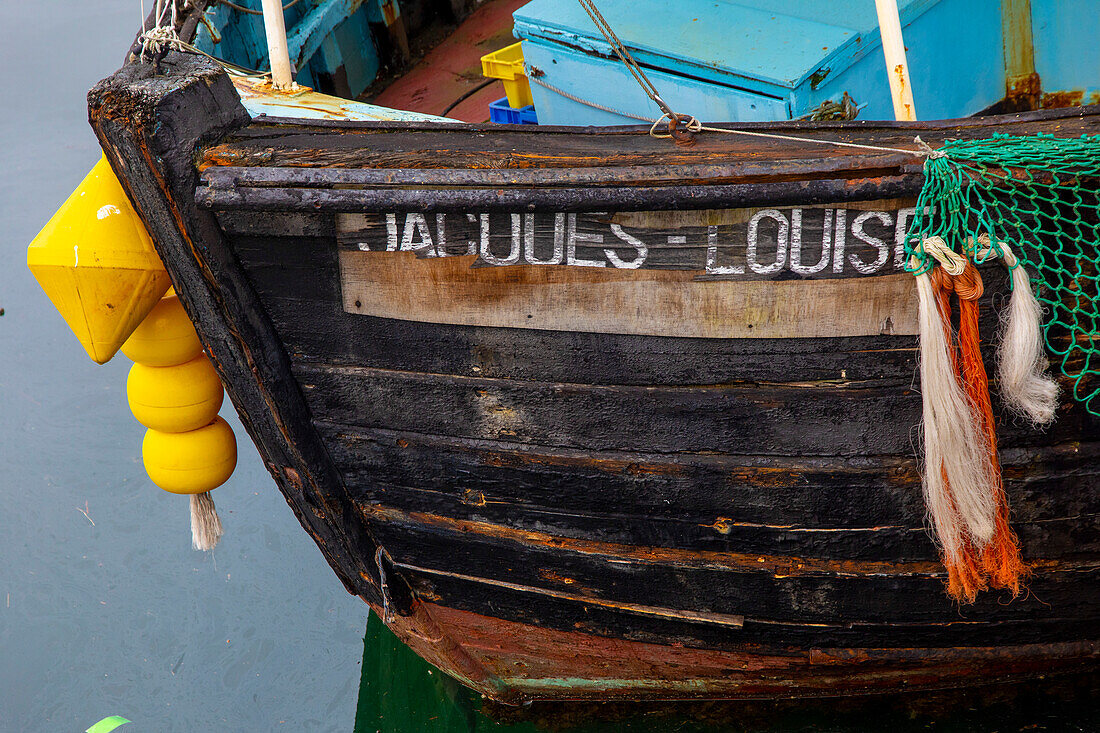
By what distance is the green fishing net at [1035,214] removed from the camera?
1.40m

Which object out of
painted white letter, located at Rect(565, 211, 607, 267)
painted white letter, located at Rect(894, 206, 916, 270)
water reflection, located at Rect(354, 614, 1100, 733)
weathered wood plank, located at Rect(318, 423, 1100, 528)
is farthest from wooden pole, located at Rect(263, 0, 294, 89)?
water reflection, located at Rect(354, 614, 1100, 733)

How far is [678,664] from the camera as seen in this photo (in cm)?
231

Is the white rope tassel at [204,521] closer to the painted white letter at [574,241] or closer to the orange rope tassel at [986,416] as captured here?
the painted white letter at [574,241]

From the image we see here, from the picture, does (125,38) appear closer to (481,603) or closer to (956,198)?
(481,603)

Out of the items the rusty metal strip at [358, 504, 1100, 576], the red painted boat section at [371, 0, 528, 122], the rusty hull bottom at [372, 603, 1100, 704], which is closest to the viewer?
the rusty metal strip at [358, 504, 1100, 576]

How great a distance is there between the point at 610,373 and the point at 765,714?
1463mm

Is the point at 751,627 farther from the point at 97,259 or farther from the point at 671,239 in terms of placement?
the point at 97,259

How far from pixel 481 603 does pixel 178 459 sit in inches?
32.5

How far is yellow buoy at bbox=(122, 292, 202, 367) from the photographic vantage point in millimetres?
1961

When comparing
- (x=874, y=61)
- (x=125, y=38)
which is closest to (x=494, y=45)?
(x=874, y=61)

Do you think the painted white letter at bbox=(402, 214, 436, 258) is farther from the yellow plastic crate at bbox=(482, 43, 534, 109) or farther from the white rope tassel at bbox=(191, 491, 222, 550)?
the yellow plastic crate at bbox=(482, 43, 534, 109)

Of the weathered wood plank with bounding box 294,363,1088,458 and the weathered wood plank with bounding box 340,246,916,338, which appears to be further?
the weathered wood plank with bounding box 294,363,1088,458

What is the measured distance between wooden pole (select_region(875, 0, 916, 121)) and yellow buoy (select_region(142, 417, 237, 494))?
169 cm

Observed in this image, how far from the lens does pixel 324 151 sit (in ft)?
5.22
